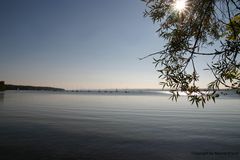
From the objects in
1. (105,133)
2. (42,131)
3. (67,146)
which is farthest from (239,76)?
(42,131)

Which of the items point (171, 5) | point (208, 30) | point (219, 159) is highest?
point (171, 5)

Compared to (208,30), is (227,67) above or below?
below

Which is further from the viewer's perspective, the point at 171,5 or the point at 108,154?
the point at 108,154

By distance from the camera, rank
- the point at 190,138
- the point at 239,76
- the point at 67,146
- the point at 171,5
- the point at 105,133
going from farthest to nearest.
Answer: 1. the point at 105,133
2. the point at 190,138
3. the point at 67,146
4. the point at 171,5
5. the point at 239,76

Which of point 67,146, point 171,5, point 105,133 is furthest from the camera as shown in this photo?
point 105,133

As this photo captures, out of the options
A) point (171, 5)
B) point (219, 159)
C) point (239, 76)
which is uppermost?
point (171, 5)

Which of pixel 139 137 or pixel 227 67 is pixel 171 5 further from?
pixel 139 137

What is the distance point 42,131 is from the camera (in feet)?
54.7

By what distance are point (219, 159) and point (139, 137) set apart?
566 centimetres

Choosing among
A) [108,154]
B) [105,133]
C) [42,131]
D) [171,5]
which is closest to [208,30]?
[171,5]

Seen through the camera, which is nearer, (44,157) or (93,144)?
(44,157)

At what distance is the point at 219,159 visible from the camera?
35.7 feet

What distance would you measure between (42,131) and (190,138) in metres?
10.2

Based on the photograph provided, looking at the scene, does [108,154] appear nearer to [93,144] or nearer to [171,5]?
[93,144]
